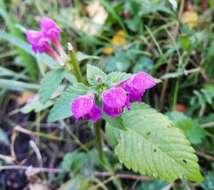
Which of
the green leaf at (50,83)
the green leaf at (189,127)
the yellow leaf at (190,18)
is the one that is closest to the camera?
the green leaf at (50,83)

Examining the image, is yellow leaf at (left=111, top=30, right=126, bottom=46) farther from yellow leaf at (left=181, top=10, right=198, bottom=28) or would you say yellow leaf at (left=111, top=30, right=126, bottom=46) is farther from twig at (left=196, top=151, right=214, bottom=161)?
twig at (left=196, top=151, right=214, bottom=161)

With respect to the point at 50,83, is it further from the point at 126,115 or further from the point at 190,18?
the point at 190,18

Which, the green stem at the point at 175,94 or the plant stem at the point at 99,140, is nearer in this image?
the plant stem at the point at 99,140

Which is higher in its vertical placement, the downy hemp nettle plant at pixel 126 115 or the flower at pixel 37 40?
the flower at pixel 37 40

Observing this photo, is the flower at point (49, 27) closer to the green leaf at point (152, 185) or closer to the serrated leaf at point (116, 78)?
the serrated leaf at point (116, 78)

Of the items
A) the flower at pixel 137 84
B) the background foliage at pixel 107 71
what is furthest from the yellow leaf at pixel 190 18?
the flower at pixel 137 84

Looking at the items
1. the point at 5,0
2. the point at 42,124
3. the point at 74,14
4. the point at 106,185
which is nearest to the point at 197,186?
the point at 106,185

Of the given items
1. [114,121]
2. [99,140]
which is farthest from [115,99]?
[99,140]

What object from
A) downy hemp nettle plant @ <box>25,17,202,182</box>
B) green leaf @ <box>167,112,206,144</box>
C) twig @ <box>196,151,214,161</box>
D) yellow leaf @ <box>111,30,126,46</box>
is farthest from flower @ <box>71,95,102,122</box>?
yellow leaf @ <box>111,30,126,46</box>
